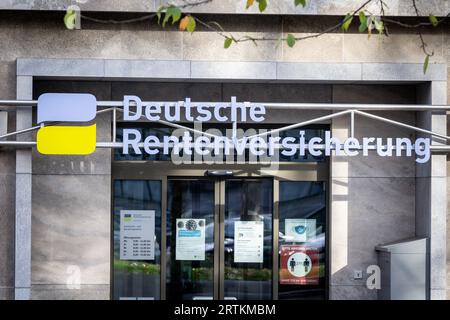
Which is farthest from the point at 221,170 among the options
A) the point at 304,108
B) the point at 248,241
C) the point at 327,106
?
the point at 327,106

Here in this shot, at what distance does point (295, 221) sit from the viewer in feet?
45.5

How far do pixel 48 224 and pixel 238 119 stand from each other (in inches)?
131

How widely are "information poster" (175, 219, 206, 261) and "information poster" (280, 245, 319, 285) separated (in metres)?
1.30

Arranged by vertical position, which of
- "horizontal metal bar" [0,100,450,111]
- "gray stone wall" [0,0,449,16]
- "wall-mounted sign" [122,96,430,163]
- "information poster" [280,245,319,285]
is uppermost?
"gray stone wall" [0,0,449,16]

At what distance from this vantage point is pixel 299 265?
45.5 ft

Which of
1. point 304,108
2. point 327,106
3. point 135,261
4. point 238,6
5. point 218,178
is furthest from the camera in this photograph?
point 218,178

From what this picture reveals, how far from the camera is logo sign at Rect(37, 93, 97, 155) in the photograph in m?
12.3

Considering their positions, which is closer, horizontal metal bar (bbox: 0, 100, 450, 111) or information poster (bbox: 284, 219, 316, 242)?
horizontal metal bar (bbox: 0, 100, 450, 111)

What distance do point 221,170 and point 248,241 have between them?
122 cm

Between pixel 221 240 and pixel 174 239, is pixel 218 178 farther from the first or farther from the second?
pixel 174 239

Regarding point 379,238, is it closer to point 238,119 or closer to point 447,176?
point 447,176

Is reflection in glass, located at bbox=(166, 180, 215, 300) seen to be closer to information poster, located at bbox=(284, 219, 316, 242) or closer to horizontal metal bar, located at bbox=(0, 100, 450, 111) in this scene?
information poster, located at bbox=(284, 219, 316, 242)

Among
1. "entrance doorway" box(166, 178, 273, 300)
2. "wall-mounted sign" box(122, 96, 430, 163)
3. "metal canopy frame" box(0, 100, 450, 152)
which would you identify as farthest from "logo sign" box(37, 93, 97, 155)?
"entrance doorway" box(166, 178, 273, 300)

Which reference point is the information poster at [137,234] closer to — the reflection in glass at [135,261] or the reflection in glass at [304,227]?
the reflection in glass at [135,261]
